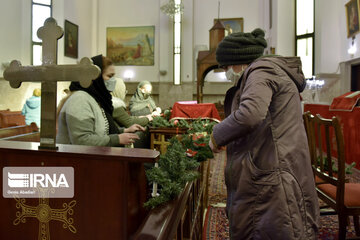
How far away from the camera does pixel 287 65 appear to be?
1.52 meters

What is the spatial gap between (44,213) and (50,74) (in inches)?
17.9

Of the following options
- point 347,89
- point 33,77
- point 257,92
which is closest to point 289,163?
point 257,92

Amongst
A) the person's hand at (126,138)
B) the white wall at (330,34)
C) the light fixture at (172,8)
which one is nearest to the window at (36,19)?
the light fixture at (172,8)

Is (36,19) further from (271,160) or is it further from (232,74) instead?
(271,160)

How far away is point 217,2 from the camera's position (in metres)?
14.1

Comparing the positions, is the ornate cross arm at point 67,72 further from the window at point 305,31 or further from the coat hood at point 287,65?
the window at point 305,31

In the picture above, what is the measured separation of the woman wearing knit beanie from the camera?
4.67 feet

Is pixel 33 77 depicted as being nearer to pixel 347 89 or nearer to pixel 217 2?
pixel 347 89

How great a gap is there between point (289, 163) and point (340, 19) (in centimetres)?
981

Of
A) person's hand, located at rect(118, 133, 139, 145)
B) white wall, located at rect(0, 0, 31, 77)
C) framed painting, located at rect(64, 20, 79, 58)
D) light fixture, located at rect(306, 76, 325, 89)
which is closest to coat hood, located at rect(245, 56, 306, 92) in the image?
person's hand, located at rect(118, 133, 139, 145)

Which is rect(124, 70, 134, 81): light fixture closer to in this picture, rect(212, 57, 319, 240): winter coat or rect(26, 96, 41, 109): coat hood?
rect(26, 96, 41, 109): coat hood

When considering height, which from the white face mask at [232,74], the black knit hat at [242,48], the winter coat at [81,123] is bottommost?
the winter coat at [81,123]

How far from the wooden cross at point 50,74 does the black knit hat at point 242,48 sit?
2.58 ft

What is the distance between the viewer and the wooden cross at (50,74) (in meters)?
1.04
